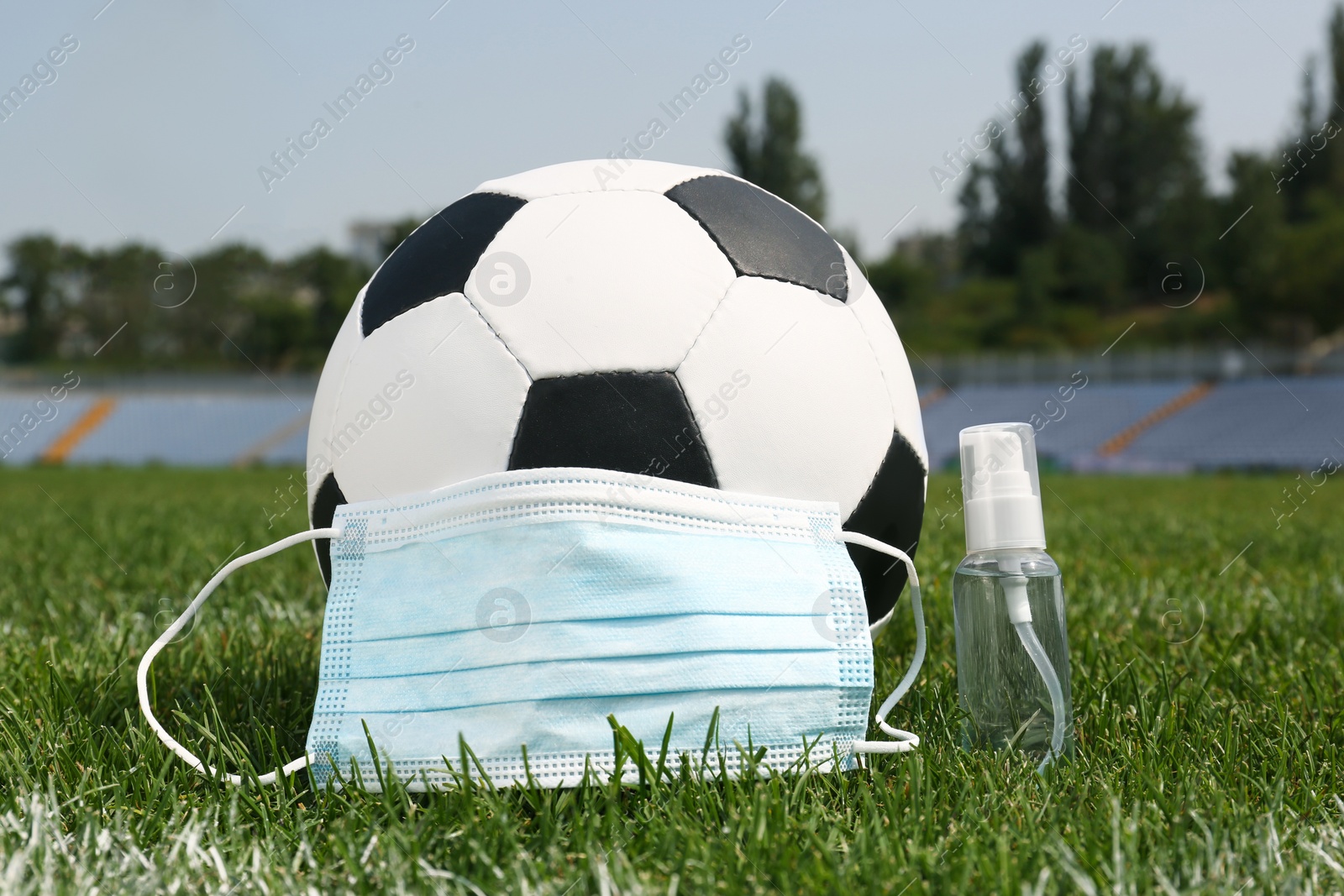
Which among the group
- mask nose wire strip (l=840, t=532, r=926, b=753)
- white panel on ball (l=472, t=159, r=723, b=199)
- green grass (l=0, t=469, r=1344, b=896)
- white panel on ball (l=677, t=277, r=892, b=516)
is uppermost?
white panel on ball (l=472, t=159, r=723, b=199)

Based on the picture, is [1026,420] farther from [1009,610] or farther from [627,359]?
[627,359]

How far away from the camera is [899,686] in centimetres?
165

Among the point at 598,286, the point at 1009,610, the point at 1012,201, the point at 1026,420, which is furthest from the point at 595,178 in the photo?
the point at 1012,201

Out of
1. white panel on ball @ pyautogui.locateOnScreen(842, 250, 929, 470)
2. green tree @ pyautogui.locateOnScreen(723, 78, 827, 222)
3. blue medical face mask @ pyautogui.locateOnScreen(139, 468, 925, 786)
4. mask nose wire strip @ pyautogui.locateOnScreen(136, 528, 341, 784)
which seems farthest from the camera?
green tree @ pyautogui.locateOnScreen(723, 78, 827, 222)

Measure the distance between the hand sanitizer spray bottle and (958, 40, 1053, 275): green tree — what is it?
51.7 metres

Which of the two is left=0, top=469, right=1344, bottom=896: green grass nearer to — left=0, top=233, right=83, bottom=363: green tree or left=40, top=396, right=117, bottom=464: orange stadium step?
left=40, top=396, right=117, bottom=464: orange stadium step

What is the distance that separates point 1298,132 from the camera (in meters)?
47.3

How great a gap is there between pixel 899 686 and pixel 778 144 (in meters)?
44.6

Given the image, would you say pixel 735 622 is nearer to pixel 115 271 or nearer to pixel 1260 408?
pixel 1260 408

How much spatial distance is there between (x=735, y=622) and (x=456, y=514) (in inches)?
18.0

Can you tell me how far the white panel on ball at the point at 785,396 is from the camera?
158 centimetres

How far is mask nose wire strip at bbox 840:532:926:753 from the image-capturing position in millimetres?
1548

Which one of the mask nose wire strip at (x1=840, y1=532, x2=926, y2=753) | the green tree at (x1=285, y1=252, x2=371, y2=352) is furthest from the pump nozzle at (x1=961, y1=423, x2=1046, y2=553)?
the green tree at (x1=285, y1=252, x2=371, y2=352)

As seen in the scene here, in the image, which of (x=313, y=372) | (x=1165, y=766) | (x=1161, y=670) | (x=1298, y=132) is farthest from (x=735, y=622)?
(x=1298, y=132)
